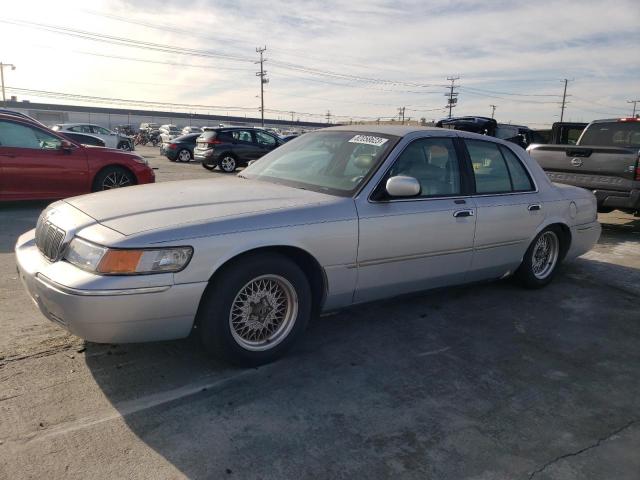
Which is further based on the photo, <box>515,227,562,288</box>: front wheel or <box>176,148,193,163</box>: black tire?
<box>176,148,193,163</box>: black tire

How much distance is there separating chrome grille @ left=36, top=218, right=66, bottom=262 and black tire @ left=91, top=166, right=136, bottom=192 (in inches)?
211

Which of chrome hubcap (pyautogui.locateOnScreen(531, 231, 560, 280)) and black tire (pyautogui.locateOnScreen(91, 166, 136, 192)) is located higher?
black tire (pyautogui.locateOnScreen(91, 166, 136, 192))

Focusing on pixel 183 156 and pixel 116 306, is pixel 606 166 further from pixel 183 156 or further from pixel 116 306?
pixel 183 156

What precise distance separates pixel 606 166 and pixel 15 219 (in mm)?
9073

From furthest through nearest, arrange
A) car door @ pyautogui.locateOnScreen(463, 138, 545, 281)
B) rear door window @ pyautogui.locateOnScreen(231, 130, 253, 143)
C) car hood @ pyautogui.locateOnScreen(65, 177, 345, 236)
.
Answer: rear door window @ pyautogui.locateOnScreen(231, 130, 253, 143), car door @ pyautogui.locateOnScreen(463, 138, 545, 281), car hood @ pyautogui.locateOnScreen(65, 177, 345, 236)

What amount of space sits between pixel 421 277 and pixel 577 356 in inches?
48.5

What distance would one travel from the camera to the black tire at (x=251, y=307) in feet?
9.54

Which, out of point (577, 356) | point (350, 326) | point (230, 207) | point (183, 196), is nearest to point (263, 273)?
point (230, 207)

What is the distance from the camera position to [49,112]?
70562mm

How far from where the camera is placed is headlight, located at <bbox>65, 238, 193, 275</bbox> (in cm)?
267

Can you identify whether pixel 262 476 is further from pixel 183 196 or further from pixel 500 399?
pixel 183 196

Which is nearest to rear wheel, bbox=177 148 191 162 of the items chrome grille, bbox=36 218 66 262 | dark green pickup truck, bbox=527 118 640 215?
dark green pickup truck, bbox=527 118 640 215

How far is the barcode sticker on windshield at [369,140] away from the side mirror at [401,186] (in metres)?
0.49

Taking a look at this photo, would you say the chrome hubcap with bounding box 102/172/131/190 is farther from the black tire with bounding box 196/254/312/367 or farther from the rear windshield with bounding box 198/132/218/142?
the rear windshield with bounding box 198/132/218/142
